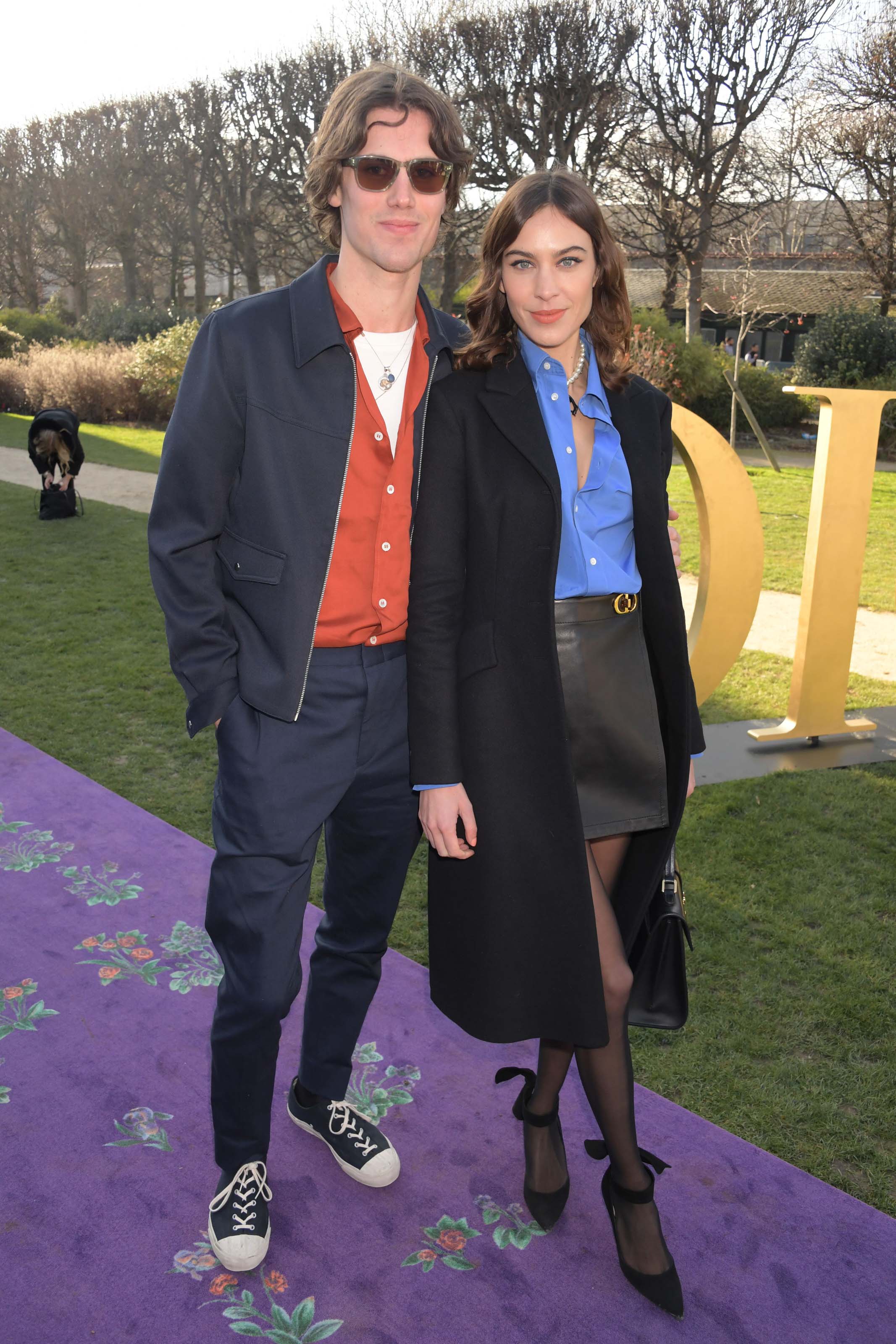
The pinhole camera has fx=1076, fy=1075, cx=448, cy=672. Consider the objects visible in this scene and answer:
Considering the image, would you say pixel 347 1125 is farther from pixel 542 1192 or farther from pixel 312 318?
pixel 312 318

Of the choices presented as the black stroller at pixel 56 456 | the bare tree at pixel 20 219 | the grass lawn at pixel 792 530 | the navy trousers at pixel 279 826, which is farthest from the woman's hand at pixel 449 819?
Result: the bare tree at pixel 20 219

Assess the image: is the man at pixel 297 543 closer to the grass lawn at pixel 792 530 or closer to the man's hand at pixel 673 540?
the man's hand at pixel 673 540

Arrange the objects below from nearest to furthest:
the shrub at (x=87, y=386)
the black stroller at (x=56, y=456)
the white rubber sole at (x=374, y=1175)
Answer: the white rubber sole at (x=374, y=1175) → the black stroller at (x=56, y=456) → the shrub at (x=87, y=386)

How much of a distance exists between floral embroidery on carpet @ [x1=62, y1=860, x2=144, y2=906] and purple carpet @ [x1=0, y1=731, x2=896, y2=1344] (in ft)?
1.50

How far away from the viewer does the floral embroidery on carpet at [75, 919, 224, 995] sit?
3.33 metres

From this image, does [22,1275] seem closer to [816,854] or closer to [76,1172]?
[76,1172]

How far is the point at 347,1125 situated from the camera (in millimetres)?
2564

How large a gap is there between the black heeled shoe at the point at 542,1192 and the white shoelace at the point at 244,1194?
59 centimetres

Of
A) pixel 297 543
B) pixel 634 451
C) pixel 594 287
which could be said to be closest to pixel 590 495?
pixel 634 451

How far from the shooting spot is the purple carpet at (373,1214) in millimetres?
2135

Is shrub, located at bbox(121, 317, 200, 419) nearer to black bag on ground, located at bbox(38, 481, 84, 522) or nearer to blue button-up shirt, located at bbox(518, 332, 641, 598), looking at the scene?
black bag on ground, located at bbox(38, 481, 84, 522)

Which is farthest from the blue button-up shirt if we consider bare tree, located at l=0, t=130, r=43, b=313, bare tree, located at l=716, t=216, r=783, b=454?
bare tree, located at l=0, t=130, r=43, b=313

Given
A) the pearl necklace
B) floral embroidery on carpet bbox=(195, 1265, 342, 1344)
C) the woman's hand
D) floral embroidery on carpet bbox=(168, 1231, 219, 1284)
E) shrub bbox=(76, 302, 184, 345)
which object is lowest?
floral embroidery on carpet bbox=(168, 1231, 219, 1284)

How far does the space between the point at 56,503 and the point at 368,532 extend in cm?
987
